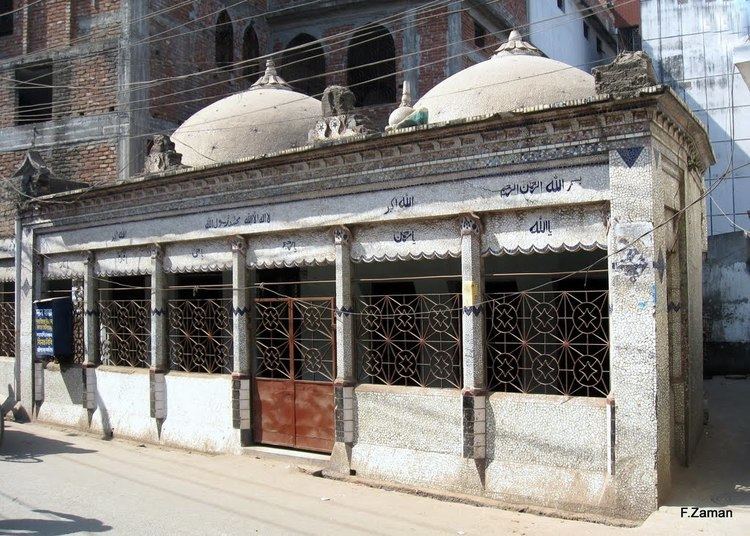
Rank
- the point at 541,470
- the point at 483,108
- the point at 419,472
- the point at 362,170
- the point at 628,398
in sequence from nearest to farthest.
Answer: the point at 628,398 → the point at 541,470 → the point at 419,472 → the point at 362,170 → the point at 483,108

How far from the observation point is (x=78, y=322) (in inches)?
526

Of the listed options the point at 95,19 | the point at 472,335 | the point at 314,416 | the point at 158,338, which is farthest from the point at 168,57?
the point at 472,335

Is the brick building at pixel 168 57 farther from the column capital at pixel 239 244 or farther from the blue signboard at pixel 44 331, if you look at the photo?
the column capital at pixel 239 244

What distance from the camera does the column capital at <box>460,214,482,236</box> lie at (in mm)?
8148

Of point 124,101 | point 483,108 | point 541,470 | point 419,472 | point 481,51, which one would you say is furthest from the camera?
point 481,51

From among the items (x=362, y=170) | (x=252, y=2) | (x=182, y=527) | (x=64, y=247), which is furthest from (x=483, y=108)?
(x=252, y=2)

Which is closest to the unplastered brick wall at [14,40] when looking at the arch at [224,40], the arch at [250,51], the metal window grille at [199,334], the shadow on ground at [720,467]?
the arch at [224,40]

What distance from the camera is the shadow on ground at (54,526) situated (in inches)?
278

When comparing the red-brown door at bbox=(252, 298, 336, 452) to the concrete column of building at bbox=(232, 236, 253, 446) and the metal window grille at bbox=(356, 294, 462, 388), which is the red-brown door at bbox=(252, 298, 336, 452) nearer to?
the concrete column of building at bbox=(232, 236, 253, 446)

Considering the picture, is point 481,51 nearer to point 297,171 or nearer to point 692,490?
point 297,171

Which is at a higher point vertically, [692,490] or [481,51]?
[481,51]

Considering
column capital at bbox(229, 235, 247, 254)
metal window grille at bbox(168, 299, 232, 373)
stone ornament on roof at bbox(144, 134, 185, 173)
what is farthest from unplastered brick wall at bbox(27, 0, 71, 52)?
column capital at bbox(229, 235, 247, 254)

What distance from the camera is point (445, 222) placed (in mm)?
8477

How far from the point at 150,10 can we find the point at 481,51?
7275 mm
